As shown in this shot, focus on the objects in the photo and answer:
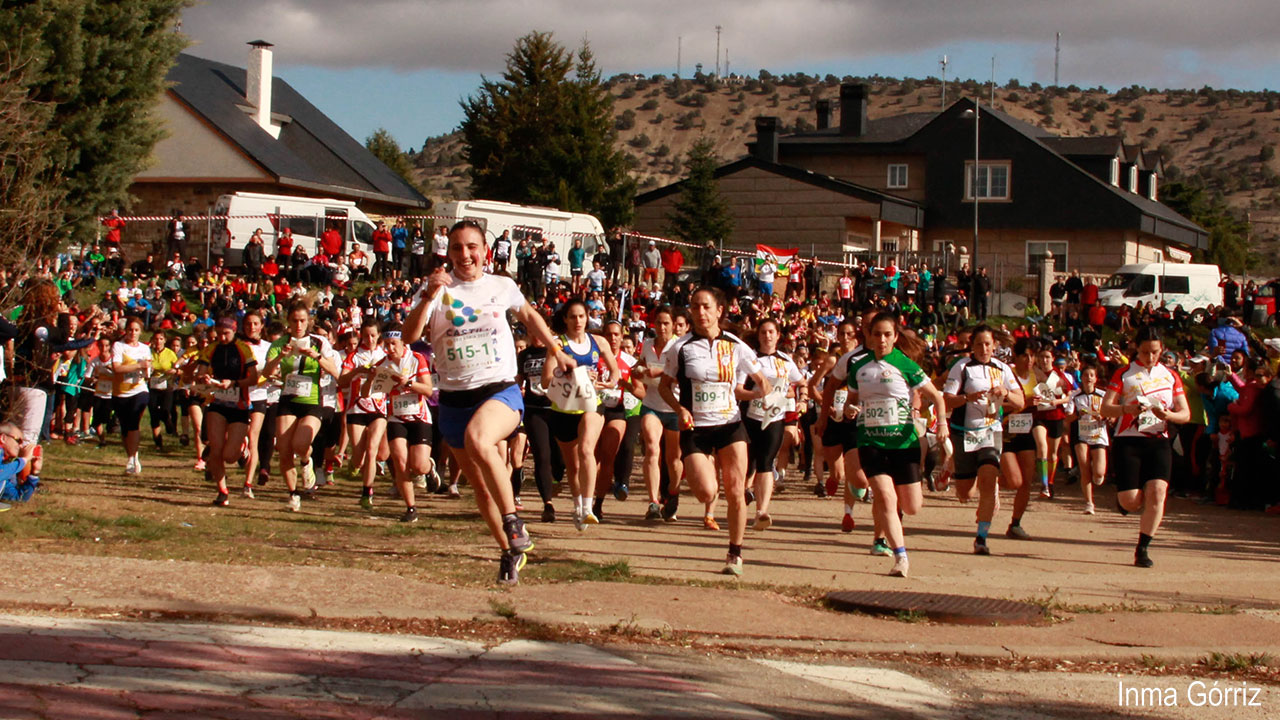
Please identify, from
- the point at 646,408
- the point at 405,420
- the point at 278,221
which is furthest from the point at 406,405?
the point at 278,221

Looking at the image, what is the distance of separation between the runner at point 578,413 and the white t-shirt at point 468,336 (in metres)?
2.91

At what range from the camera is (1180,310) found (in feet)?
97.8

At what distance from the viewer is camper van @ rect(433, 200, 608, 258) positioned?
3362 cm

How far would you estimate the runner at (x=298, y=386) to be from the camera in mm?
11836

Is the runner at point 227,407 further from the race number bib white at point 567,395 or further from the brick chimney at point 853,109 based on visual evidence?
the brick chimney at point 853,109

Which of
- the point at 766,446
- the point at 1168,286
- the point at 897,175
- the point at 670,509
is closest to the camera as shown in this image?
the point at 766,446

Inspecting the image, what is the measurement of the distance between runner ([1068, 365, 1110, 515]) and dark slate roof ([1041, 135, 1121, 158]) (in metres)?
38.0

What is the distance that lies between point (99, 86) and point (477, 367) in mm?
12624

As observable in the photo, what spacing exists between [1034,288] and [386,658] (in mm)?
32345

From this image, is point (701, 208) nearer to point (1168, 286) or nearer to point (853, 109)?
point (853, 109)

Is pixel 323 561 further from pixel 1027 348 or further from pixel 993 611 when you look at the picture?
pixel 1027 348

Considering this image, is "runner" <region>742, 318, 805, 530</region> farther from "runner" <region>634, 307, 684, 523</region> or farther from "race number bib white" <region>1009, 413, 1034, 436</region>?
"race number bib white" <region>1009, 413, 1034, 436</region>

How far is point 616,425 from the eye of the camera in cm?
1209

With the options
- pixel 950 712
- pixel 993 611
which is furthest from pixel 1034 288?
pixel 950 712
